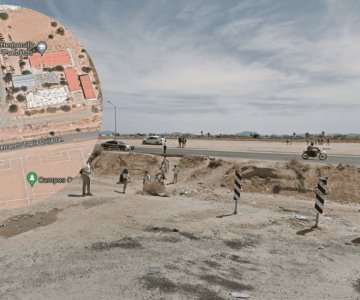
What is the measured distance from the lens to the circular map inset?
3.94m

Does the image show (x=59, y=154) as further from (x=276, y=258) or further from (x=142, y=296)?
(x=276, y=258)

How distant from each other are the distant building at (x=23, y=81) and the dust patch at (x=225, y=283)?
4.98 meters

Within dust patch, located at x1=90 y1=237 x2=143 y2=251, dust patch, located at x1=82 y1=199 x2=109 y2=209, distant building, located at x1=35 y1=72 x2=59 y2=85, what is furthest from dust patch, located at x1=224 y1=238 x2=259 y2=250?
distant building, located at x1=35 y1=72 x2=59 y2=85

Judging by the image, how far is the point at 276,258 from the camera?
844 centimetres

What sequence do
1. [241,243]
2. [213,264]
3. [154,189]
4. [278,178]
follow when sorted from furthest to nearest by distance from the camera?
1. [278,178]
2. [154,189]
3. [241,243]
4. [213,264]

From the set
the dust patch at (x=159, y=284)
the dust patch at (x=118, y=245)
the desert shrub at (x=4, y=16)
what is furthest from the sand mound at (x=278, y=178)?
the desert shrub at (x=4, y=16)

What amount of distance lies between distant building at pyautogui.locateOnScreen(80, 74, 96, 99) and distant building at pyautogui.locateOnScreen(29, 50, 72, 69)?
0.88 feet

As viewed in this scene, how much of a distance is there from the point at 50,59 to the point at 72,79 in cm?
38

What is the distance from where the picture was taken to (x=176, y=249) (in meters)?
8.55

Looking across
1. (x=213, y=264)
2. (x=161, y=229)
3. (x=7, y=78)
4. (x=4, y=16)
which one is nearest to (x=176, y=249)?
(x=213, y=264)

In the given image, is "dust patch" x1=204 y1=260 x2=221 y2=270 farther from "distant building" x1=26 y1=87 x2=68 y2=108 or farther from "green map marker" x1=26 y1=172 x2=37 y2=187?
"distant building" x1=26 y1=87 x2=68 y2=108

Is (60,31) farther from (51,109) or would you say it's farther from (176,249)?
(176,249)

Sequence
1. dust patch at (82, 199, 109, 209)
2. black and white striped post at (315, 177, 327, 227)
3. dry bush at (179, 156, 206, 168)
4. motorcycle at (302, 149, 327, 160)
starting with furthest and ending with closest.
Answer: motorcycle at (302, 149, 327, 160) < dry bush at (179, 156, 206, 168) < dust patch at (82, 199, 109, 209) < black and white striped post at (315, 177, 327, 227)

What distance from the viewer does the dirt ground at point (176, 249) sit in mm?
6449
